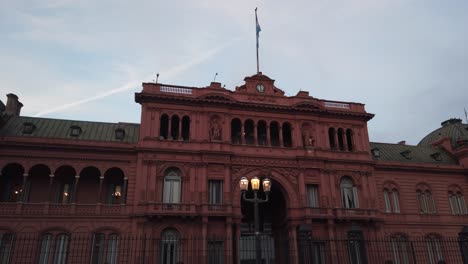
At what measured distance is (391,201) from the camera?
140 ft

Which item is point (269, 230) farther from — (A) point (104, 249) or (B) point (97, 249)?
(B) point (97, 249)

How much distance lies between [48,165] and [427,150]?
4366 centimetres

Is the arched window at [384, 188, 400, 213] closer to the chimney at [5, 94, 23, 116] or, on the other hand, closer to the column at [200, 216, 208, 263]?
the column at [200, 216, 208, 263]

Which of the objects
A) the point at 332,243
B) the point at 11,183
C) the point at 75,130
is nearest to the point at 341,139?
the point at 332,243

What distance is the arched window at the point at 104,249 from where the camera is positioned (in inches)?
1308

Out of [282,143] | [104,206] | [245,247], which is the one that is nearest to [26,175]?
[104,206]

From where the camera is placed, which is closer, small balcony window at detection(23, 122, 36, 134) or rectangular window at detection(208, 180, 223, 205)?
rectangular window at detection(208, 180, 223, 205)

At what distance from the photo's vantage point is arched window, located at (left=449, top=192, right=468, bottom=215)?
44.5 metres

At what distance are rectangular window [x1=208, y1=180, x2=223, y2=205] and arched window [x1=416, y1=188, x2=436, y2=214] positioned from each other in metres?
22.7

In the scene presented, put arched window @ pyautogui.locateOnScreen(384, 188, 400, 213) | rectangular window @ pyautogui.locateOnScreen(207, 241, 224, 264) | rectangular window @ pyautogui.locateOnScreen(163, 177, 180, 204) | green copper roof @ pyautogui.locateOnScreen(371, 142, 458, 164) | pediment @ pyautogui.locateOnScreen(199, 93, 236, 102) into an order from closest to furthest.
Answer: rectangular window @ pyautogui.locateOnScreen(207, 241, 224, 264) < rectangular window @ pyautogui.locateOnScreen(163, 177, 180, 204) < pediment @ pyautogui.locateOnScreen(199, 93, 236, 102) < arched window @ pyautogui.locateOnScreen(384, 188, 400, 213) < green copper roof @ pyautogui.locateOnScreen(371, 142, 458, 164)

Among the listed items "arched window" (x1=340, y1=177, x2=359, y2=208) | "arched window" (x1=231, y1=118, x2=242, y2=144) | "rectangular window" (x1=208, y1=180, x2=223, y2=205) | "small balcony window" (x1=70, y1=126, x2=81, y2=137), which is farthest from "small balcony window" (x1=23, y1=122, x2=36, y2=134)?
"arched window" (x1=340, y1=177, x2=359, y2=208)

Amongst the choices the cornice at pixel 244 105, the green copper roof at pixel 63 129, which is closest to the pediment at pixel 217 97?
the cornice at pixel 244 105

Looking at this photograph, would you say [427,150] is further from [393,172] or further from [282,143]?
[282,143]

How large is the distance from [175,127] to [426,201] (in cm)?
2847
